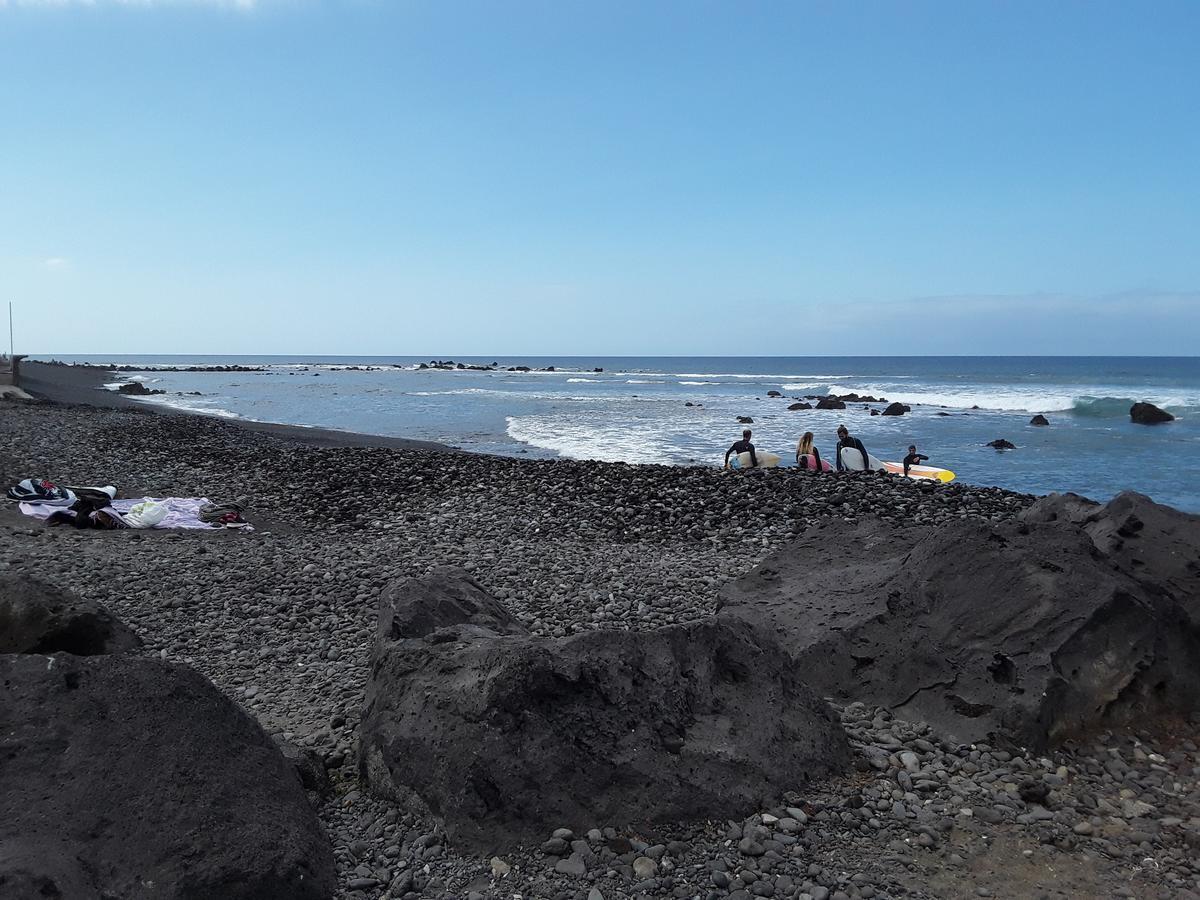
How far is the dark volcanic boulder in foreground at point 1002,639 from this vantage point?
5.18m

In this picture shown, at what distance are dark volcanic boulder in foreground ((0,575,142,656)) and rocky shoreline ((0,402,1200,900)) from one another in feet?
3.03

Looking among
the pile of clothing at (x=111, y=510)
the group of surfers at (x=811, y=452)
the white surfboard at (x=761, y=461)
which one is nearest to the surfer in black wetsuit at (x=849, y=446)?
the group of surfers at (x=811, y=452)

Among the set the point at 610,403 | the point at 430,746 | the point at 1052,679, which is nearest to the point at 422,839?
the point at 430,746

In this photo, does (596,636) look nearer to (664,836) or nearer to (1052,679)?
(664,836)

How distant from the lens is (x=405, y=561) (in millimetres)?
10156

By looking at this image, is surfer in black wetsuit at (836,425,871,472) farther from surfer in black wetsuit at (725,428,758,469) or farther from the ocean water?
the ocean water

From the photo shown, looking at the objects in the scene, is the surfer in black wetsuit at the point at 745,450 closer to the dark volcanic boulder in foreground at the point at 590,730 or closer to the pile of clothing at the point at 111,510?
the pile of clothing at the point at 111,510

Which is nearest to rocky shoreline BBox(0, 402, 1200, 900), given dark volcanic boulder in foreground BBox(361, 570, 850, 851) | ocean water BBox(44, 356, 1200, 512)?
dark volcanic boulder in foreground BBox(361, 570, 850, 851)

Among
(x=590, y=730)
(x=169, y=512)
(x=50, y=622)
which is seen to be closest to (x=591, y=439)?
(x=169, y=512)

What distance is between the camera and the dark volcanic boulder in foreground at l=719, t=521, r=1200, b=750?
5.18m

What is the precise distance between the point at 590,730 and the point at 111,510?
10.7m

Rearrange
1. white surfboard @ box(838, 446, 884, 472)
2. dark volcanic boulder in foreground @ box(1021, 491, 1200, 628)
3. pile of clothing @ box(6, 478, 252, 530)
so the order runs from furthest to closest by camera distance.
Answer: white surfboard @ box(838, 446, 884, 472) → pile of clothing @ box(6, 478, 252, 530) → dark volcanic boulder in foreground @ box(1021, 491, 1200, 628)

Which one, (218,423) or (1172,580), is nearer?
(1172,580)

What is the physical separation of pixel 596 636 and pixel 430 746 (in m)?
1.03
